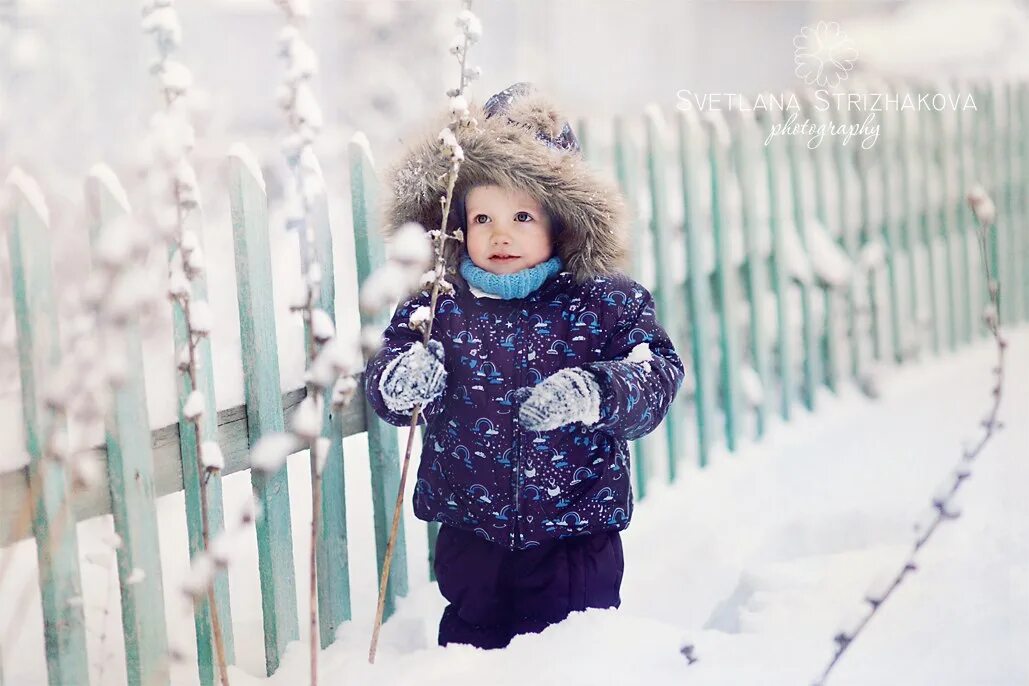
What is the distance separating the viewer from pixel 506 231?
1.96m

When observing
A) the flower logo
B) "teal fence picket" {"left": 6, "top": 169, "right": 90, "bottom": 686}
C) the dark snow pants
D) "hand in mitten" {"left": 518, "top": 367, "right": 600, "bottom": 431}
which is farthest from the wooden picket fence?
"hand in mitten" {"left": 518, "top": 367, "right": 600, "bottom": 431}

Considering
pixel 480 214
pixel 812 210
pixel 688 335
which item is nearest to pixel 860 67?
pixel 812 210

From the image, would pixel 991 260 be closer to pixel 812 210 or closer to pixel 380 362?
pixel 812 210

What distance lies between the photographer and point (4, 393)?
1906mm

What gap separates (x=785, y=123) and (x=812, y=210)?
0.41 m

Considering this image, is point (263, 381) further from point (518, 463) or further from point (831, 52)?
point (831, 52)

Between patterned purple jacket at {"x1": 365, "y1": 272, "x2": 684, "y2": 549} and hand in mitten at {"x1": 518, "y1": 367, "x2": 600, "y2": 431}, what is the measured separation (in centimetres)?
15

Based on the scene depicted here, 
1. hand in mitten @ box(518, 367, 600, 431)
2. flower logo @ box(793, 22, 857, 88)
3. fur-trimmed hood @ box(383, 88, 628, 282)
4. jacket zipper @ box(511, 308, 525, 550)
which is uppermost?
flower logo @ box(793, 22, 857, 88)

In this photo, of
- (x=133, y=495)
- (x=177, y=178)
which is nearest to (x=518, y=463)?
(x=133, y=495)

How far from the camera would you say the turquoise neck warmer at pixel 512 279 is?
1930mm

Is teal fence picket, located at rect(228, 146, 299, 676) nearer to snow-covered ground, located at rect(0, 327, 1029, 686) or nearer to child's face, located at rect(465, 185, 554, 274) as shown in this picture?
snow-covered ground, located at rect(0, 327, 1029, 686)

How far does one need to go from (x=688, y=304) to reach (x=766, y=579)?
50.9 inches

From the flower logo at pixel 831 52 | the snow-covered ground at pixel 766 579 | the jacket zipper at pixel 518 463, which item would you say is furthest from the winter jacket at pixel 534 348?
the flower logo at pixel 831 52

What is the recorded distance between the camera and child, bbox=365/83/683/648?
6.38ft
